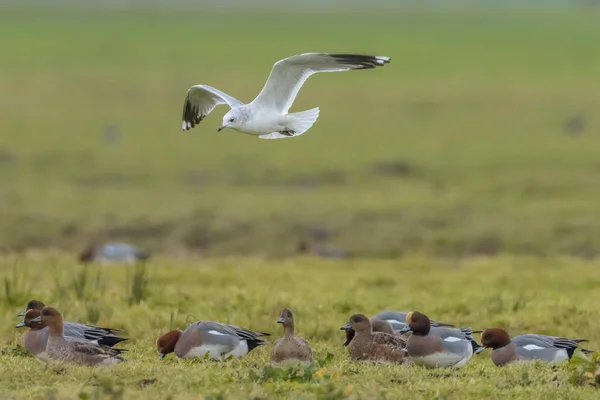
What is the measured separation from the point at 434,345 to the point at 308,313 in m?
2.83

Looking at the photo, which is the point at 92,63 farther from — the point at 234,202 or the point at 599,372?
the point at 599,372

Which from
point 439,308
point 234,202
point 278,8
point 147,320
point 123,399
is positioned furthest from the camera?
point 278,8

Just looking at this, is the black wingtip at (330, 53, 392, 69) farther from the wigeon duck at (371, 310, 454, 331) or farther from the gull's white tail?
the wigeon duck at (371, 310, 454, 331)

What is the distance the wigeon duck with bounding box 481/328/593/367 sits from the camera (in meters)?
9.09

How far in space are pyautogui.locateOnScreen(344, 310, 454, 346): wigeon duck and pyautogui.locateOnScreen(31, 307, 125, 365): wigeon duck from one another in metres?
1.99

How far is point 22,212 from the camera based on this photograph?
21422mm

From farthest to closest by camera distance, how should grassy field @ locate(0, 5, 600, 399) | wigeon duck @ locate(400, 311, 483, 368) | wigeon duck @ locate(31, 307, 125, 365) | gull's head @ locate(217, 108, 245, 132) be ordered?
gull's head @ locate(217, 108, 245, 132) → grassy field @ locate(0, 5, 600, 399) → wigeon duck @ locate(400, 311, 483, 368) → wigeon duck @ locate(31, 307, 125, 365)

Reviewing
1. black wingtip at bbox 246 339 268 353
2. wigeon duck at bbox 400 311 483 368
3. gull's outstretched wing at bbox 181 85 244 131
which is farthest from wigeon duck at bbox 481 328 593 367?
gull's outstretched wing at bbox 181 85 244 131

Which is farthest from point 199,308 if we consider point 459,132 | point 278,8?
point 278,8

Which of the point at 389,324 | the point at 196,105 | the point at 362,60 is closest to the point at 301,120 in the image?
the point at 362,60

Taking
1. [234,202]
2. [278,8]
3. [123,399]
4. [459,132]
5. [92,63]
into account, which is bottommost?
[123,399]

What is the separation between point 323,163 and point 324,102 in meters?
13.8

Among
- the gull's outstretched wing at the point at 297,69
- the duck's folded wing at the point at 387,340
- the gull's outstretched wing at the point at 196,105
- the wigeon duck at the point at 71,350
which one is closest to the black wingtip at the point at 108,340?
the wigeon duck at the point at 71,350

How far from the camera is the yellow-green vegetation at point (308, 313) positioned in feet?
24.7
